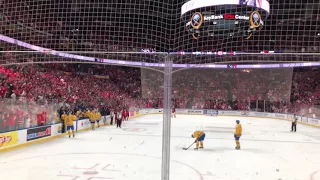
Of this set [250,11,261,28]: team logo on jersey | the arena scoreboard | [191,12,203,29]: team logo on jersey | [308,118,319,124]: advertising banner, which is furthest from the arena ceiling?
[308,118,319,124]: advertising banner

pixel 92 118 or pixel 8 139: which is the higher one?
pixel 92 118

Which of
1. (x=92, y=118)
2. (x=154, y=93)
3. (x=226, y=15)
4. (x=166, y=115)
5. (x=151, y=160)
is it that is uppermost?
(x=226, y=15)

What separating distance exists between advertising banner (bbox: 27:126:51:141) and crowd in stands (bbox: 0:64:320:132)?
0.70ft

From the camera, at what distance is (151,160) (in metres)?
8.08

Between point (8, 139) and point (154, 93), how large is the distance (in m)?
7.64

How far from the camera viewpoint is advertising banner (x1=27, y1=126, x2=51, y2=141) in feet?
34.5

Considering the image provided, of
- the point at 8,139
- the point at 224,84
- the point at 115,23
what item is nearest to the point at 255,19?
the point at 224,84

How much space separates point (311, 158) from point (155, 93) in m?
8.12

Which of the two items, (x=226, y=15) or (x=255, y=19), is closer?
(x=255, y=19)

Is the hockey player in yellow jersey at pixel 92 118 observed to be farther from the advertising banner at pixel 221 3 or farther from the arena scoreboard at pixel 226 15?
the advertising banner at pixel 221 3

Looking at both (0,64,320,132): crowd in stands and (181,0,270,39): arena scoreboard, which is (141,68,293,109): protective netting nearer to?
(0,64,320,132): crowd in stands

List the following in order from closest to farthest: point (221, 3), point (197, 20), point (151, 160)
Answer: point (151, 160), point (221, 3), point (197, 20)

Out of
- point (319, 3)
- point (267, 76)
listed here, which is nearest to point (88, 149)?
point (267, 76)

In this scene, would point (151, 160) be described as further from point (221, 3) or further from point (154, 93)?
point (154, 93)
